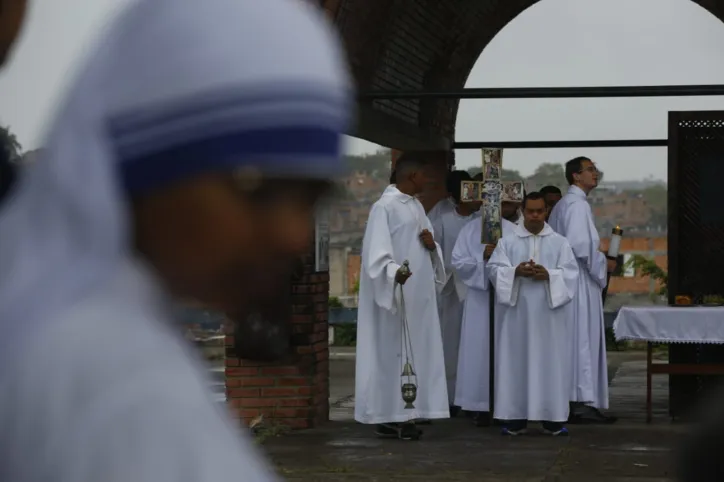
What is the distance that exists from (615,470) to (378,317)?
264cm

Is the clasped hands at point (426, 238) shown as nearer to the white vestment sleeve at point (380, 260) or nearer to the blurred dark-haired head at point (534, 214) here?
the white vestment sleeve at point (380, 260)

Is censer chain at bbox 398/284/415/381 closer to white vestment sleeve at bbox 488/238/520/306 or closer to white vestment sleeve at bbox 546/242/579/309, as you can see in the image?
white vestment sleeve at bbox 488/238/520/306

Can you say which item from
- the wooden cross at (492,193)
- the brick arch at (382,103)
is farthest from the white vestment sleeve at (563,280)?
the brick arch at (382,103)

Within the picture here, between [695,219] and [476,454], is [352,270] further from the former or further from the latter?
[476,454]

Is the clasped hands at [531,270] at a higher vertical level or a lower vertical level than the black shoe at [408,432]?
higher

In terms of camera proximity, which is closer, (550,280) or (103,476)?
(103,476)

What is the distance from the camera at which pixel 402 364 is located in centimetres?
1175

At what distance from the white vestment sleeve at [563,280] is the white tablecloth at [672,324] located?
75 cm

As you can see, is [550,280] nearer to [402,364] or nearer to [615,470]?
[402,364]

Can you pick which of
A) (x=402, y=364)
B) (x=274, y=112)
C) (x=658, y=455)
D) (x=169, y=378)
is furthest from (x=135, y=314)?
(x=402, y=364)

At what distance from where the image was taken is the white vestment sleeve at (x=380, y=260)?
457 inches

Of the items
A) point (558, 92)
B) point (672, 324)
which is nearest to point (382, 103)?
point (558, 92)

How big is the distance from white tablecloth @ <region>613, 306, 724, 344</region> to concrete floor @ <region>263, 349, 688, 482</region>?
2.29 feet

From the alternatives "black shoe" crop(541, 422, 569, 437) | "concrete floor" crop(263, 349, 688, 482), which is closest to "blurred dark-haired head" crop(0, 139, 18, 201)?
"concrete floor" crop(263, 349, 688, 482)
